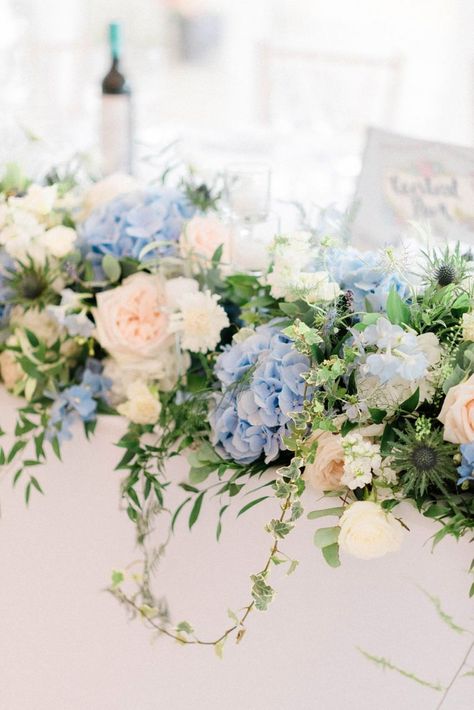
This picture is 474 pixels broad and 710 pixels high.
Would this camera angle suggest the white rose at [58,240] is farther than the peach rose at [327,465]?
Yes

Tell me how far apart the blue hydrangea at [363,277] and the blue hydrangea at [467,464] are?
0.69ft

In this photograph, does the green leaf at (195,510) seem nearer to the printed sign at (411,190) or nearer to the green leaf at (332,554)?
the green leaf at (332,554)

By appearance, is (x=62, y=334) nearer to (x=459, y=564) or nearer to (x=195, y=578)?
(x=195, y=578)

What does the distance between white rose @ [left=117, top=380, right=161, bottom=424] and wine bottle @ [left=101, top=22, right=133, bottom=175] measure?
641mm

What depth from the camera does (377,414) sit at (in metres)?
0.94

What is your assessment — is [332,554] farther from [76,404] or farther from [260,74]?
[260,74]

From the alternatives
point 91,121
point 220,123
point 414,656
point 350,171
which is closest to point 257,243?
point 414,656

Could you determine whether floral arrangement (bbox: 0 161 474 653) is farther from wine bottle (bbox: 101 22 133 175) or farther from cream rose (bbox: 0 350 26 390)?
wine bottle (bbox: 101 22 133 175)

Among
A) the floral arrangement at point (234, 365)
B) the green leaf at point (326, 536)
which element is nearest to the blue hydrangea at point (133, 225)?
the floral arrangement at point (234, 365)

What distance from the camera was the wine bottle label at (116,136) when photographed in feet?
5.56

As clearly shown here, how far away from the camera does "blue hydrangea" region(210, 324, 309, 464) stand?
3.26 ft

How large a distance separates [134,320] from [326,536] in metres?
0.42

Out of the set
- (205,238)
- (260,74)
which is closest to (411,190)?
(205,238)

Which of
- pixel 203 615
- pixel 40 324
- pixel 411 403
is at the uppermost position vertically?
pixel 411 403
